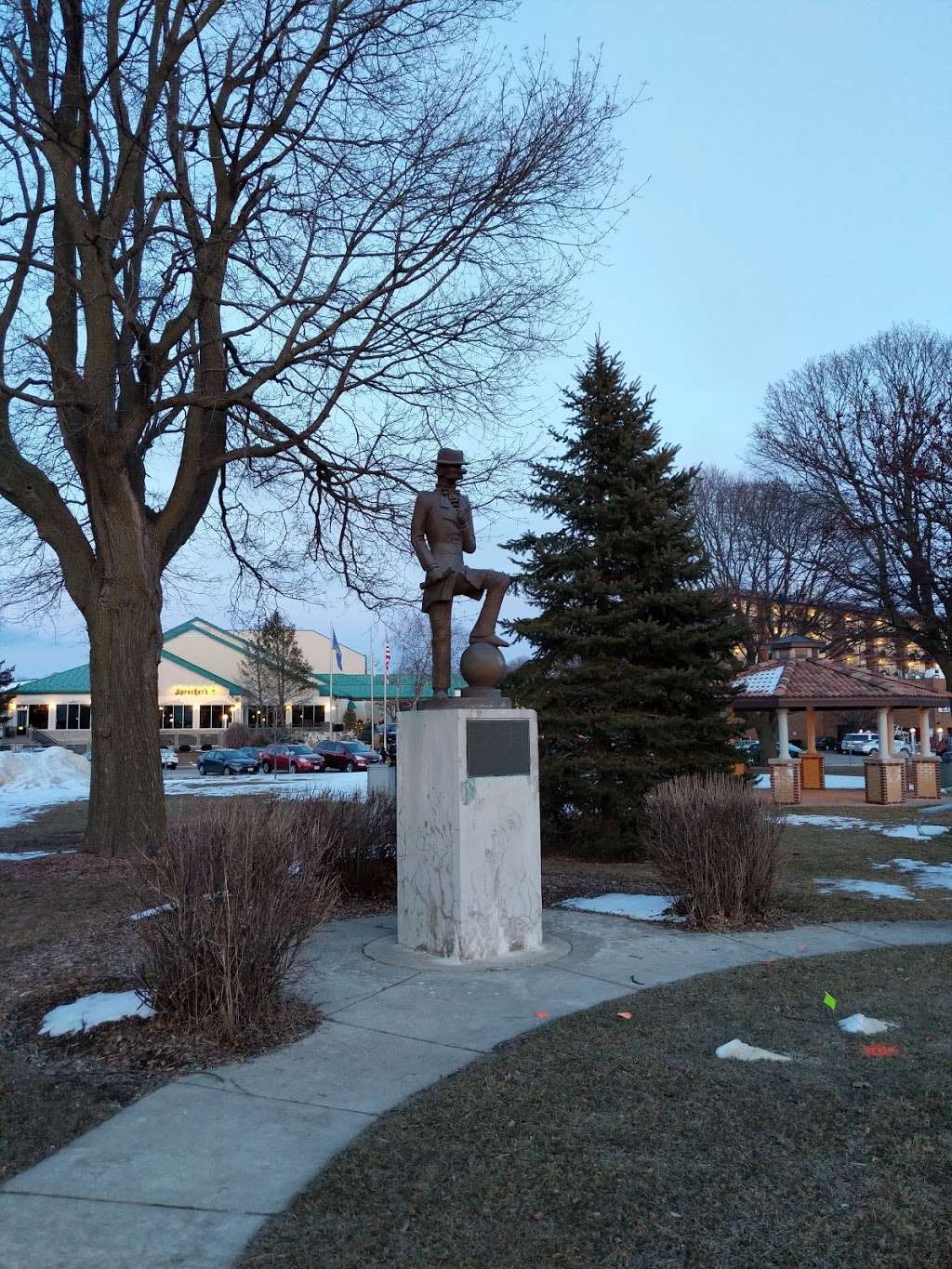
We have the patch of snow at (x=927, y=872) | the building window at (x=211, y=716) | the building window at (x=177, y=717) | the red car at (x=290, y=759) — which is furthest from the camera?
the building window at (x=211, y=716)

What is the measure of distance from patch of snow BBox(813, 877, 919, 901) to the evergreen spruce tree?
272 centimetres

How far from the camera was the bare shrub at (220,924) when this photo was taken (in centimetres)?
533

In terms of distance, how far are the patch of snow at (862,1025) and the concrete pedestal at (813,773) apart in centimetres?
2307

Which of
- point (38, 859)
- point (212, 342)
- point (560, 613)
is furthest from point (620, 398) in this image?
point (38, 859)

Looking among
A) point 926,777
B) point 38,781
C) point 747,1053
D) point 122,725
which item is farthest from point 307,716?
point 747,1053

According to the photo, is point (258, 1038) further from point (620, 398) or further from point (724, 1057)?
point (620, 398)

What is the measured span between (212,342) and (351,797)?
5.73m

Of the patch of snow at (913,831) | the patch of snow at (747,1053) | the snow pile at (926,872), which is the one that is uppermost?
the patch of snow at (747,1053)

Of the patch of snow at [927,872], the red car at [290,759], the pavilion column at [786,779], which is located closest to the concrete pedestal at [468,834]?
the patch of snow at [927,872]

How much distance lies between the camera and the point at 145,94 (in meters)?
11.6

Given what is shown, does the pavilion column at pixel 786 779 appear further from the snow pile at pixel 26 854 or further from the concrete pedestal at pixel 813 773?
the snow pile at pixel 26 854

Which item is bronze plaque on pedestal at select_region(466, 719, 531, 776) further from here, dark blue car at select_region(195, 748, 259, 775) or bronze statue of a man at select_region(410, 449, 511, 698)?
dark blue car at select_region(195, 748, 259, 775)

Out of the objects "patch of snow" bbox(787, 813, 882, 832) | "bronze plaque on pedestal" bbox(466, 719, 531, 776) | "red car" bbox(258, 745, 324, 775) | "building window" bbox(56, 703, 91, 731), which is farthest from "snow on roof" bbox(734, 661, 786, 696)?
"building window" bbox(56, 703, 91, 731)

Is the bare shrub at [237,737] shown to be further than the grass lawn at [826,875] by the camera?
Yes
